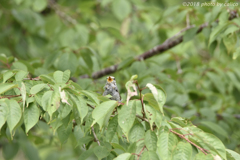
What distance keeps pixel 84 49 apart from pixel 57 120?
3.40 ft

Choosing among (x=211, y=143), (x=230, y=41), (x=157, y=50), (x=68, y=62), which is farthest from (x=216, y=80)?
(x=211, y=143)

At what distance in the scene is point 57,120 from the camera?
1.31 meters

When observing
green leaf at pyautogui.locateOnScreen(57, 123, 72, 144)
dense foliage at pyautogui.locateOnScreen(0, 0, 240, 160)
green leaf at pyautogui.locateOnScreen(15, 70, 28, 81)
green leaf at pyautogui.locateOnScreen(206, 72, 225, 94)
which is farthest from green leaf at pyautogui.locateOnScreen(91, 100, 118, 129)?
green leaf at pyautogui.locateOnScreen(206, 72, 225, 94)

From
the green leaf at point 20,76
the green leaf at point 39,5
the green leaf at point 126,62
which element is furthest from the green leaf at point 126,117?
the green leaf at point 39,5

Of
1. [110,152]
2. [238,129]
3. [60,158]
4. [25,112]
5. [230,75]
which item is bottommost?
[60,158]

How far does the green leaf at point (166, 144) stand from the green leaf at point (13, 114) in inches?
23.7

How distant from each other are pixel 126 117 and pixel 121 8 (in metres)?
2.07

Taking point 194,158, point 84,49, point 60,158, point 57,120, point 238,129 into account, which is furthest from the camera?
point 60,158

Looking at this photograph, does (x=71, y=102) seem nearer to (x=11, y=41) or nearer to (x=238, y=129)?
(x=238, y=129)

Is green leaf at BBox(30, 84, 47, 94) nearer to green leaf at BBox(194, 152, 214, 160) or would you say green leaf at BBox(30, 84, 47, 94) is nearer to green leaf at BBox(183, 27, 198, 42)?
green leaf at BBox(194, 152, 214, 160)

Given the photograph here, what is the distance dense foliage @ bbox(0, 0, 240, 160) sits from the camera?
3.77 ft

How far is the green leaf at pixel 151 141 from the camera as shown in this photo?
1.14 meters

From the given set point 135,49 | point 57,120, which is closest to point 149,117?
point 57,120

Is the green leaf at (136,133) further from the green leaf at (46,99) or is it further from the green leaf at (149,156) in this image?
the green leaf at (46,99)
